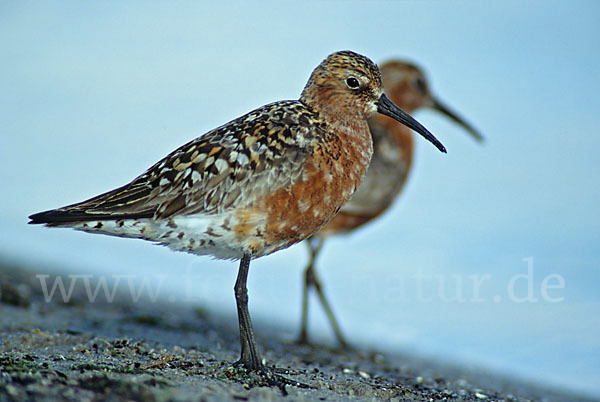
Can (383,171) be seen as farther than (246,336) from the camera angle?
Yes

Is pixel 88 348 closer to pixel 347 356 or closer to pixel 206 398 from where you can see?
pixel 206 398

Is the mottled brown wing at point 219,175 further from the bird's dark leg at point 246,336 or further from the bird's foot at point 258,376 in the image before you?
the bird's foot at point 258,376

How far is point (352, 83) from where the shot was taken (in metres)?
6.01

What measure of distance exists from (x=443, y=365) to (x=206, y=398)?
594 cm

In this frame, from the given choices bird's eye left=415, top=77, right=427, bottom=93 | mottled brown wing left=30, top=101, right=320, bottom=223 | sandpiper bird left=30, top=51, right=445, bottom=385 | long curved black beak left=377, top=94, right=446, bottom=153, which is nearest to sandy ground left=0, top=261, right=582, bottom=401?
sandpiper bird left=30, top=51, right=445, bottom=385

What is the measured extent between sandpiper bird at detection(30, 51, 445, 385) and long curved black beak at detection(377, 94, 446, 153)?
1.96ft

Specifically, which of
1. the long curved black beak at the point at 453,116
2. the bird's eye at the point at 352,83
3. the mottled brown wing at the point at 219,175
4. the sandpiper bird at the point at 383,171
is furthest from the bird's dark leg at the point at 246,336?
the long curved black beak at the point at 453,116

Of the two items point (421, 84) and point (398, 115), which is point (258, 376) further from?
point (421, 84)

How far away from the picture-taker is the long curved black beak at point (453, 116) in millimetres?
12172

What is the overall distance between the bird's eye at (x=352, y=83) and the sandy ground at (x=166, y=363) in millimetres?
2596

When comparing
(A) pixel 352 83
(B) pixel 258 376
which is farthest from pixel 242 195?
(A) pixel 352 83

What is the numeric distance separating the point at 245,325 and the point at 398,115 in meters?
2.41

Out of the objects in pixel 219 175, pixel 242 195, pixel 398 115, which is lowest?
pixel 242 195

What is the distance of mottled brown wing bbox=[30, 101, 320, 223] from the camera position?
5277 mm
